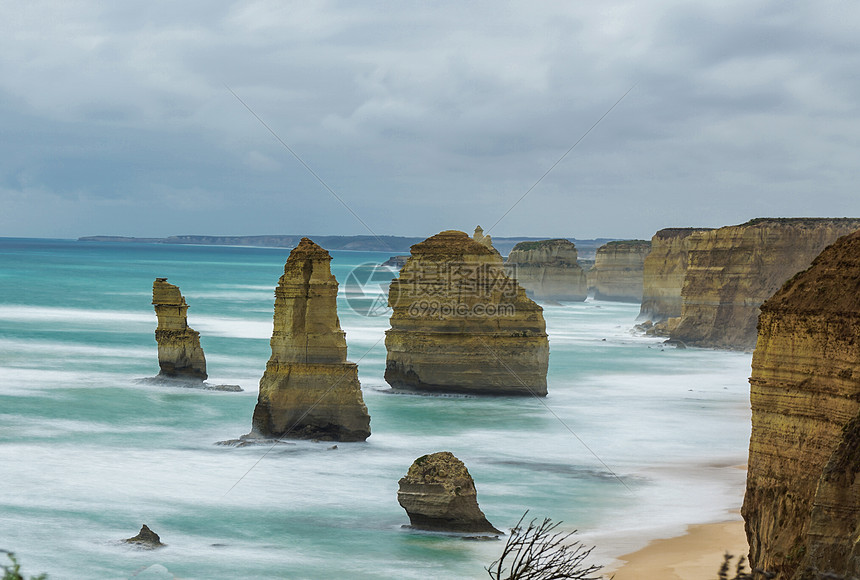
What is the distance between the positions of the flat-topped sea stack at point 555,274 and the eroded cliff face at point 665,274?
86.2ft

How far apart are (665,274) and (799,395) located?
7009cm

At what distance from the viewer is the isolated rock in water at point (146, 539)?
19.6 meters

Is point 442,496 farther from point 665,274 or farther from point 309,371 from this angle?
point 665,274

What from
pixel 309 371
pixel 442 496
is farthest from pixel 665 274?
pixel 442 496

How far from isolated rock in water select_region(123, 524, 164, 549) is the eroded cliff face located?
6401cm

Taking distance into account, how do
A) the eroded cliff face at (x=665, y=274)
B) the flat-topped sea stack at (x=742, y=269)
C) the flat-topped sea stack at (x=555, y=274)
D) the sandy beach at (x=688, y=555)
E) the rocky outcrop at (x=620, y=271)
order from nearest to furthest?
1. the sandy beach at (x=688, y=555)
2. the flat-topped sea stack at (x=742, y=269)
3. the eroded cliff face at (x=665, y=274)
4. the flat-topped sea stack at (x=555, y=274)
5. the rocky outcrop at (x=620, y=271)

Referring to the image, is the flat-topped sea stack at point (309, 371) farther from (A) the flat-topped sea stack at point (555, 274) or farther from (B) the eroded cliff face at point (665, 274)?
(A) the flat-topped sea stack at point (555, 274)

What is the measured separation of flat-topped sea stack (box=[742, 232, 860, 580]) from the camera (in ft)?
43.3

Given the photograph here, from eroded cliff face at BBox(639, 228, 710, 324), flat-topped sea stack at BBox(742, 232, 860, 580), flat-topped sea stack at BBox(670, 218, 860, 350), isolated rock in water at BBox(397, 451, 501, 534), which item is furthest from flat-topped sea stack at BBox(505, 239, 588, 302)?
flat-topped sea stack at BBox(742, 232, 860, 580)

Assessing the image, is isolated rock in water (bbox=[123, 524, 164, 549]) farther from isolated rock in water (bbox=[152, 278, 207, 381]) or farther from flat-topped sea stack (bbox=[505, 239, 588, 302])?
flat-topped sea stack (bbox=[505, 239, 588, 302])

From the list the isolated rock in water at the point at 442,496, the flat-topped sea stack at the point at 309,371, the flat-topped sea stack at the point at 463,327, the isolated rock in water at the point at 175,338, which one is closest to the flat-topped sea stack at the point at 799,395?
the isolated rock in water at the point at 442,496

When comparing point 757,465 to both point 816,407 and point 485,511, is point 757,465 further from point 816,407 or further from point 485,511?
point 485,511

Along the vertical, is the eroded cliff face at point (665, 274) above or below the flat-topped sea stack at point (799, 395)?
above

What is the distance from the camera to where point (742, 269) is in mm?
61500
